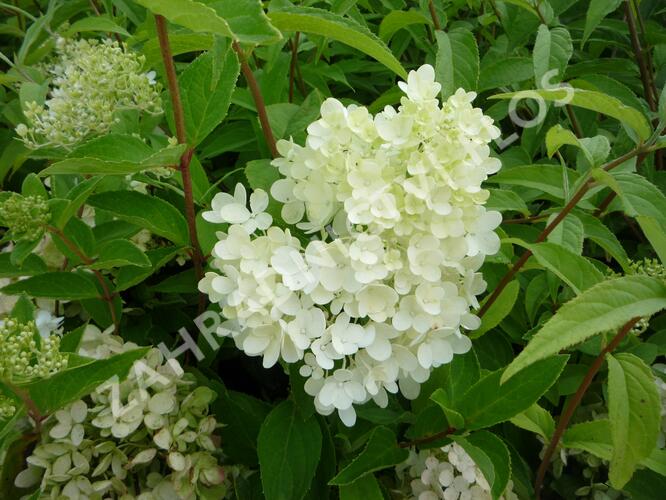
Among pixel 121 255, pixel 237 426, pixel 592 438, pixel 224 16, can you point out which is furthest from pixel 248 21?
pixel 592 438

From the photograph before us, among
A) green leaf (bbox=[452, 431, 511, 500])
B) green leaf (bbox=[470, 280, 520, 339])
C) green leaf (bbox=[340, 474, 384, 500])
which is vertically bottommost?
green leaf (bbox=[340, 474, 384, 500])

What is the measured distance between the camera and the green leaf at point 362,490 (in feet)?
2.81

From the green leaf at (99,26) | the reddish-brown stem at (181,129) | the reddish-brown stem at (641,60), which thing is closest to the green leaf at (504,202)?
the reddish-brown stem at (181,129)

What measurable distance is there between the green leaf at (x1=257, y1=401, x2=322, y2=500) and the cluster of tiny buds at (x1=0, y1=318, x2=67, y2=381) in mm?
275

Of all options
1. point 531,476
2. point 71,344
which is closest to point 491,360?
point 531,476

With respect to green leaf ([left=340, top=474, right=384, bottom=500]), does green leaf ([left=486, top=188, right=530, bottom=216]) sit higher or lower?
higher

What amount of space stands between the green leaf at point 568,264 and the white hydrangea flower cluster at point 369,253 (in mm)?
63

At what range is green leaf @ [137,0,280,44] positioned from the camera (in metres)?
0.55

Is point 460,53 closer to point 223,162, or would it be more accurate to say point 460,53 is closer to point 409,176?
point 409,176

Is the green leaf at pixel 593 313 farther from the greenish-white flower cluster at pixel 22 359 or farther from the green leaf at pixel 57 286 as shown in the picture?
the green leaf at pixel 57 286

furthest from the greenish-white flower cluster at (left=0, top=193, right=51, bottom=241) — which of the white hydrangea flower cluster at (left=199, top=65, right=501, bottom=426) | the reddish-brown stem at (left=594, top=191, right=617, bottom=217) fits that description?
the reddish-brown stem at (left=594, top=191, right=617, bottom=217)

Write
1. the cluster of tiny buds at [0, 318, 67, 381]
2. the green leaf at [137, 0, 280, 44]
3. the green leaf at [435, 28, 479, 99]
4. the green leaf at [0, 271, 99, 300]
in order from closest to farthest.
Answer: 1. the green leaf at [137, 0, 280, 44]
2. the cluster of tiny buds at [0, 318, 67, 381]
3. the green leaf at [0, 271, 99, 300]
4. the green leaf at [435, 28, 479, 99]

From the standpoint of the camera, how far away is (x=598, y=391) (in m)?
1.16

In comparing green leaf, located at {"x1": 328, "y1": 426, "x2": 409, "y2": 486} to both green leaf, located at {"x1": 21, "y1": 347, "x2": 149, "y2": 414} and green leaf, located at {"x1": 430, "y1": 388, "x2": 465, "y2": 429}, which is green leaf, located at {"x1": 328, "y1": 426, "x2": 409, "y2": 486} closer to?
green leaf, located at {"x1": 430, "y1": 388, "x2": 465, "y2": 429}
